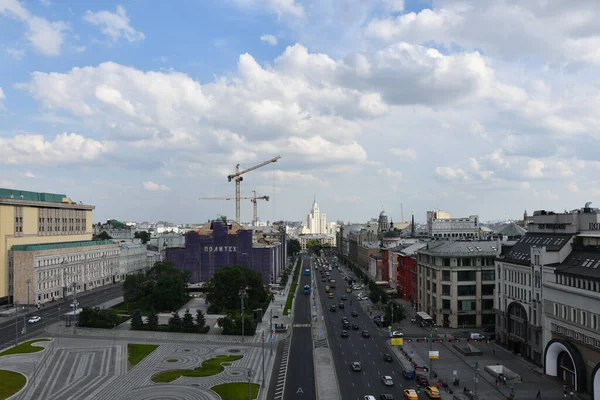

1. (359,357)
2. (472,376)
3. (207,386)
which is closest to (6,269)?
(207,386)

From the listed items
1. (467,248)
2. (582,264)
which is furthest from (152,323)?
(582,264)

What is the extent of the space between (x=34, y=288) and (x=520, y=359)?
11002 cm

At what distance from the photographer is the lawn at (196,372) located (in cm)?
6600

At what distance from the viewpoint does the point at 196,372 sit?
227ft

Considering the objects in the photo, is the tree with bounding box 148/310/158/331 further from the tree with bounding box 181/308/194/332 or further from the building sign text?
the building sign text

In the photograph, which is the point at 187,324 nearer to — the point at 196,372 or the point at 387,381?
the point at 196,372

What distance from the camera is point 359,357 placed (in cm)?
7856

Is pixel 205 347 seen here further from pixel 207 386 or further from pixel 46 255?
pixel 46 255

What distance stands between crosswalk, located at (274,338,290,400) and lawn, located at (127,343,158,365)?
2141 centimetres

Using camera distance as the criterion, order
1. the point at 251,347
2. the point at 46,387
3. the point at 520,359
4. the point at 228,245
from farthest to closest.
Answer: the point at 228,245
the point at 251,347
the point at 520,359
the point at 46,387

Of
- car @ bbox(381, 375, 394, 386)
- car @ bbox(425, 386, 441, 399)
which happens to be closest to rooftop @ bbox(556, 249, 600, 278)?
car @ bbox(425, 386, 441, 399)

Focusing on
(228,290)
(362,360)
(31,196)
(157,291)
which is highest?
(31,196)

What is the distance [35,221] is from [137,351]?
3043 inches

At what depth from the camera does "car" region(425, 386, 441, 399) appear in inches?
Result: 2314
